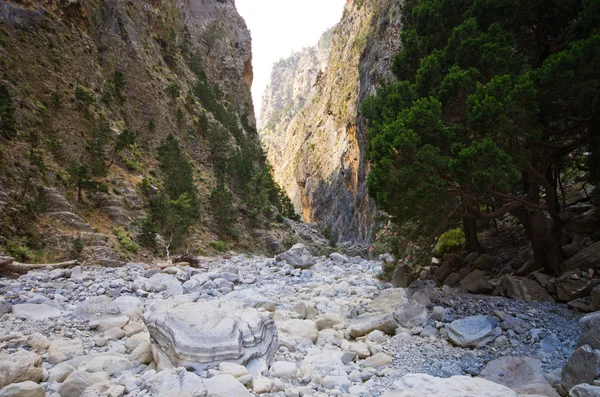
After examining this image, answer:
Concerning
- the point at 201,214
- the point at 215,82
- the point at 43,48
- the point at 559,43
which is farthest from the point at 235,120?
the point at 559,43

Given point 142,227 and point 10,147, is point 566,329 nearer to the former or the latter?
point 142,227

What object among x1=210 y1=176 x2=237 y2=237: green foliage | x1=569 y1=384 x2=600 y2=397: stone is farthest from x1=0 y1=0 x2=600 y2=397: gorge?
x1=210 y1=176 x2=237 y2=237: green foliage

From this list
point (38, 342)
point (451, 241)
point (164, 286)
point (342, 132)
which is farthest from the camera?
point (342, 132)

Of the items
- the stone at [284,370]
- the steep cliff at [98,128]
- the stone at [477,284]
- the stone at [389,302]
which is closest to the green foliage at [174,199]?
the steep cliff at [98,128]

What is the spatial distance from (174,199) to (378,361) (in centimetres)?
1746

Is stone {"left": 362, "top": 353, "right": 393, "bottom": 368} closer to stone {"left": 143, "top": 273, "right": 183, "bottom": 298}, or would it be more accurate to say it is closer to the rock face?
the rock face

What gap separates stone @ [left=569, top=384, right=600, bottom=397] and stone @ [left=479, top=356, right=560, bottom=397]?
1.54 feet

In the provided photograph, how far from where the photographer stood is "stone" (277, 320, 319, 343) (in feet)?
18.8

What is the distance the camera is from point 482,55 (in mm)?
5836

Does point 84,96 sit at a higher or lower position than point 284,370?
higher

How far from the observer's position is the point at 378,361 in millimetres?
4645

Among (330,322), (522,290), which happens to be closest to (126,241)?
(330,322)

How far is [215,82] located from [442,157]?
3909cm

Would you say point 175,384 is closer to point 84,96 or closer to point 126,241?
point 126,241
